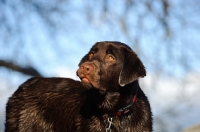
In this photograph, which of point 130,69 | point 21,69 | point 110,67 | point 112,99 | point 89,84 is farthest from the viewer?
point 21,69

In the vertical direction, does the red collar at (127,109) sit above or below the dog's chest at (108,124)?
above

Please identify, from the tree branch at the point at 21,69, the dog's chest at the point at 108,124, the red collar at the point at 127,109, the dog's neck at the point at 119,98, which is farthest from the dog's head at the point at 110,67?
the tree branch at the point at 21,69

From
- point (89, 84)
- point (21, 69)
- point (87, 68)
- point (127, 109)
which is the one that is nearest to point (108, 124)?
point (127, 109)

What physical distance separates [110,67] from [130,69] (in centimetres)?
32

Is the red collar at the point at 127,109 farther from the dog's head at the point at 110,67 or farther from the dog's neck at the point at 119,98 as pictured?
the dog's head at the point at 110,67

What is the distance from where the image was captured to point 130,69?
648cm

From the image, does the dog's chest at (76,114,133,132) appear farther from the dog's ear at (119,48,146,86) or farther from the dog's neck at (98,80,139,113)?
the dog's ear at (119,48,146,86)

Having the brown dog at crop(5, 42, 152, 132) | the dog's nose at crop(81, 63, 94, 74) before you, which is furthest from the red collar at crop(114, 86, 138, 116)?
the dog's nose at crop(81, 63, 94, 74)

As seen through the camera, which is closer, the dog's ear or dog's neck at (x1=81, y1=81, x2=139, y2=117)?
the dog's ear

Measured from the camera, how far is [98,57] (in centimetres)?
636

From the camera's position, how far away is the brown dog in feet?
20.6

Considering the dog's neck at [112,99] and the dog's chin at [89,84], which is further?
the dog's neck at [112,99]

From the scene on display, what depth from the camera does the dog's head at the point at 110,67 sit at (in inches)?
239

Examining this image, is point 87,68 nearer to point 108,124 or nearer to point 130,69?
point 130,69
